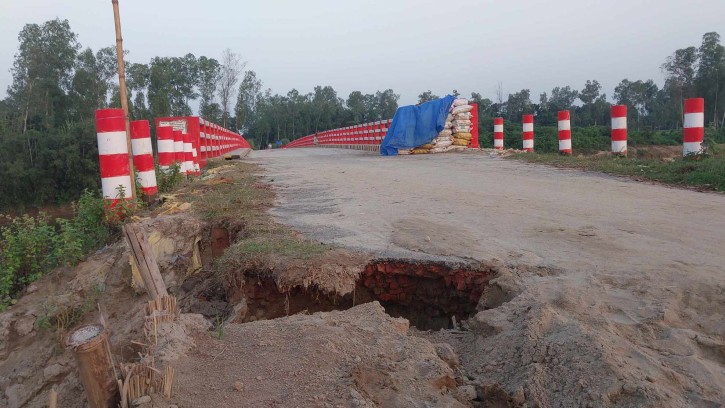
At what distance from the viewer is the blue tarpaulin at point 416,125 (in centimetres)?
1470

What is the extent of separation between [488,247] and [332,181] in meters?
4.58

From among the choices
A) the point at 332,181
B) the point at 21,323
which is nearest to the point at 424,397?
the point at 21,323

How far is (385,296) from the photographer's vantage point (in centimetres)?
369

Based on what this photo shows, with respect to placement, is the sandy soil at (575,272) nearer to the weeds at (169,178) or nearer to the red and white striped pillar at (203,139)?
the weeds at (169,178)

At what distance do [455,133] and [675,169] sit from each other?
8.12 m

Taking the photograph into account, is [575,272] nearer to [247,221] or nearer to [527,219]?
[527,219]

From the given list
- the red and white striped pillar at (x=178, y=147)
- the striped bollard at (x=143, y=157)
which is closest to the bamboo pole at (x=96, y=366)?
the striped bollard at (x=143, y=157)

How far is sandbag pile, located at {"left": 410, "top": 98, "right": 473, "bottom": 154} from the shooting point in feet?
47.9

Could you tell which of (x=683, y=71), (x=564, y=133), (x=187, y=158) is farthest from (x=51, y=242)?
(x=683, y=71)

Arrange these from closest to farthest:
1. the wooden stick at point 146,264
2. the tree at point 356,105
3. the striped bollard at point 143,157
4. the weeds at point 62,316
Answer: the wooden stick at point 146,264
the weeds at point 62,316
the striped bollard at point 143,157
the tree at point 356,105

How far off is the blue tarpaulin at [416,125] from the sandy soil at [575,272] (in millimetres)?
8241

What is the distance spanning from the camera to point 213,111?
153ft

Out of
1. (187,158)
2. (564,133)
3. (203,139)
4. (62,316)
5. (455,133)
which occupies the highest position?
(203,139)

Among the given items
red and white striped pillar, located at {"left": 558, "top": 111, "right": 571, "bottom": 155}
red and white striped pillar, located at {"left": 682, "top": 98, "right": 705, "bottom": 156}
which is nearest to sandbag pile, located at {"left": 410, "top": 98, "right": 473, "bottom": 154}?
red and white striped pillar, located at {"left": 558, "top": 111, "right": 571, "bottom": 155}
